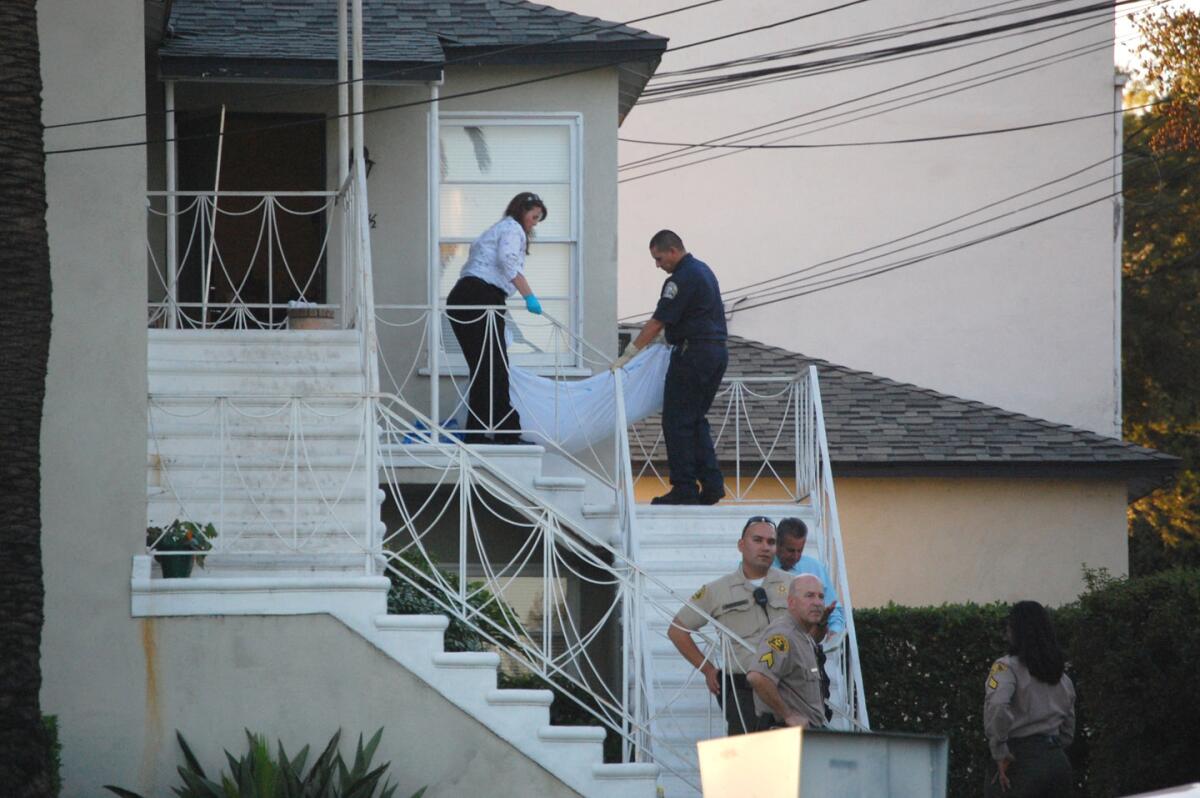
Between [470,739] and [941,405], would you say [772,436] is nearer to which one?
[941,405]

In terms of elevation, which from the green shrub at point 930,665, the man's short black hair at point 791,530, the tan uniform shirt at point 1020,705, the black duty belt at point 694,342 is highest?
the black duty belt at point 694,342

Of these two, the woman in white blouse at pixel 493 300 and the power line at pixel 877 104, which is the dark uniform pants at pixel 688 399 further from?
the power line at pixel 877 104

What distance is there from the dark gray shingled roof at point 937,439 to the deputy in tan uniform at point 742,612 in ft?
26.1

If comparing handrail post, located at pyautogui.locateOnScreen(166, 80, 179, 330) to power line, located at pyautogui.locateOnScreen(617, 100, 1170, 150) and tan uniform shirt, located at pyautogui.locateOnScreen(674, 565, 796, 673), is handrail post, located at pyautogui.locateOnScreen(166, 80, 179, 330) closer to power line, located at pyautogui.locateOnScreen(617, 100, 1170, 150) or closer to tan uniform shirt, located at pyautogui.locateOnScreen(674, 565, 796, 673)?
tan uniform shirt, located at pyautogui.locateOnScreen(674, 565, 796, 673)

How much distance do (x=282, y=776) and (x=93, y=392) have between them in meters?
2.18

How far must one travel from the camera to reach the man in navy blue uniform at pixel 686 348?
1156 cm

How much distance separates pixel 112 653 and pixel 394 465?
3.11 meters

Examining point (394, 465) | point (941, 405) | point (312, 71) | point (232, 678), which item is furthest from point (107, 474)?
point (941, 405)

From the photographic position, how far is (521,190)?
1380cm

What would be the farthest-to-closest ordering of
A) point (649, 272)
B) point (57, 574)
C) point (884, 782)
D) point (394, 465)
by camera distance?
point (649, 272)
point (394, 465)
point (57, 574)
point (884, 782)

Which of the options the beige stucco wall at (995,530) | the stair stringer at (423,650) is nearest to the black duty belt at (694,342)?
the stair stringer at (423,650)

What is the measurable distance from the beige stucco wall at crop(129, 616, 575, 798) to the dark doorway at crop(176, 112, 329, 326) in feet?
16.9

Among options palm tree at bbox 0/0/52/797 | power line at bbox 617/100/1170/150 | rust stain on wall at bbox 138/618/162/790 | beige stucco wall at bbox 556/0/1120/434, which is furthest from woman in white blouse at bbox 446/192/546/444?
power line at bbox 617/100/1170/150

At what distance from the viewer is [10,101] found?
27.0 ft
